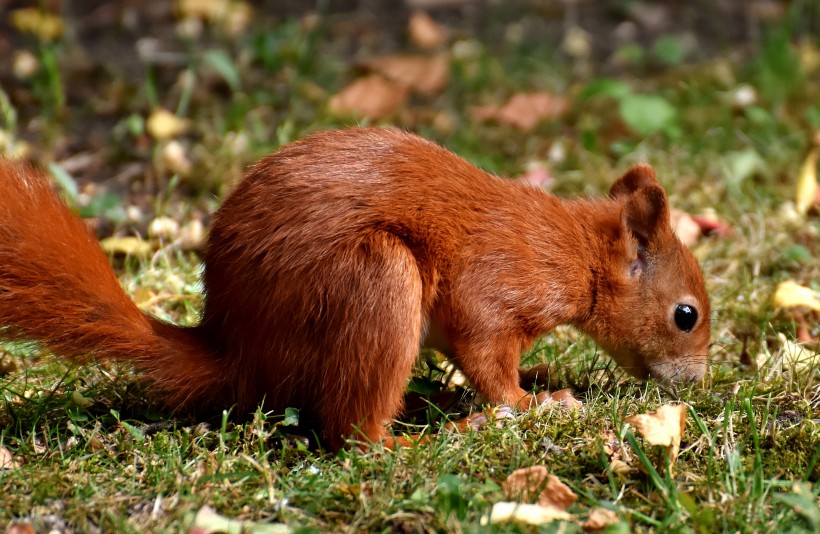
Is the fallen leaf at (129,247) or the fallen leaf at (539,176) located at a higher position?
the fallen leaf at (539,176)

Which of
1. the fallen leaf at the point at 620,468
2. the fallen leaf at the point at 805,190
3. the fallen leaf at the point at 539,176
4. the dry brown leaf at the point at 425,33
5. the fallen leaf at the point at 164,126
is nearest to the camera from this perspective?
the fallen leaf at the point at 620,468

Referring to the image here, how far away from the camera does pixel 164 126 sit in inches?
179

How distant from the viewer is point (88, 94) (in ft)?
16.4

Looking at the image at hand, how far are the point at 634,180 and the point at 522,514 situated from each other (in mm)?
1218

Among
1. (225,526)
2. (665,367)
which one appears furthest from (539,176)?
(225,526)

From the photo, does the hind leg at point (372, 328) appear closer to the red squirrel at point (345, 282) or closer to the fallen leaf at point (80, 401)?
the red squirrel at point (345, 282)

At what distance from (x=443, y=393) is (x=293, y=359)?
1.83 ft

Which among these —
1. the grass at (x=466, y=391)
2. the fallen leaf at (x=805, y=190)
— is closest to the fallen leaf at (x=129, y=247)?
the grass at (x=466, y=391)

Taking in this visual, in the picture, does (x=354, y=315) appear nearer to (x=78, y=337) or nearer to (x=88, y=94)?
(x=78, y=337)

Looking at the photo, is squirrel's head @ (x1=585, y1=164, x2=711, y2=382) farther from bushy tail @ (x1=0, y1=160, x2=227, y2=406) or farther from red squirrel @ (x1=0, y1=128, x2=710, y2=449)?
bushy tail @ (x1=0, y1=160, x2=227, y2=406)

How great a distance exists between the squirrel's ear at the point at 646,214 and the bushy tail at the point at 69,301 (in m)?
1.15

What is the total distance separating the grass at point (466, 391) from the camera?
7.38 ft

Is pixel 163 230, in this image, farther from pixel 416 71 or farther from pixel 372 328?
pixel 416 71

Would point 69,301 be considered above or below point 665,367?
above
